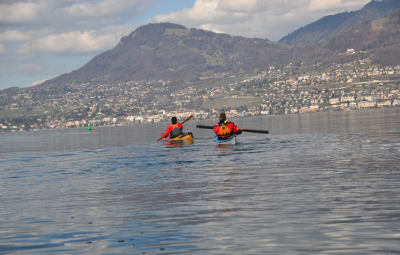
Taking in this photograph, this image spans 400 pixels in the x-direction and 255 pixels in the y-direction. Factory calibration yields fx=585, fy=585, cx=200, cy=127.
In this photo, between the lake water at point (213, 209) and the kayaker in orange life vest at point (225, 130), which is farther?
the kayaker in orange life vest at point (225, 130)

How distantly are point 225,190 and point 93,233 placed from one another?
902 centimetres

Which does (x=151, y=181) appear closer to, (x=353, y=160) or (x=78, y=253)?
(x=353, y=160)

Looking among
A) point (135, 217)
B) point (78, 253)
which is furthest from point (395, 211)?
point (78, 253)

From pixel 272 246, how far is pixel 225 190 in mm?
10666

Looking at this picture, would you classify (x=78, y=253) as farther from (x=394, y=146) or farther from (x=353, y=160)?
(x=394, y=146)

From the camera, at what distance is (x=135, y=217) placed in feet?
63.7

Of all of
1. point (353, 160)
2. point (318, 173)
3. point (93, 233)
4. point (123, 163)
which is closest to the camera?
point (93, 233)

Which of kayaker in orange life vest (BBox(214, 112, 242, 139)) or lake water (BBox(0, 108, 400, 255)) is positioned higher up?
kayaker in orange life vest (BBox(214, 112, 242, 139))

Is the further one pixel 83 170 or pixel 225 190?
pixel 83 170

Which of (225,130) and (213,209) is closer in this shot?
(213,209)

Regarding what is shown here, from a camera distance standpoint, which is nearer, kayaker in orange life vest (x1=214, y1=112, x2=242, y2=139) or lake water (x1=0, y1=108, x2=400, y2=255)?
lake water (x1=0, y1=108, x2=400, y2=255)

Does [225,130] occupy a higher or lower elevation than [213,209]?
higher

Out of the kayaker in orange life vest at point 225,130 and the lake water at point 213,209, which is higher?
the kayaker in orange life vest at point 225,130

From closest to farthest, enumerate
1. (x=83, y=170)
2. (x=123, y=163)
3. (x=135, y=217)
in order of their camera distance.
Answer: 1. (x=135, y=217)
2. (x=83, y=170)
3. (x=123, y=163)
